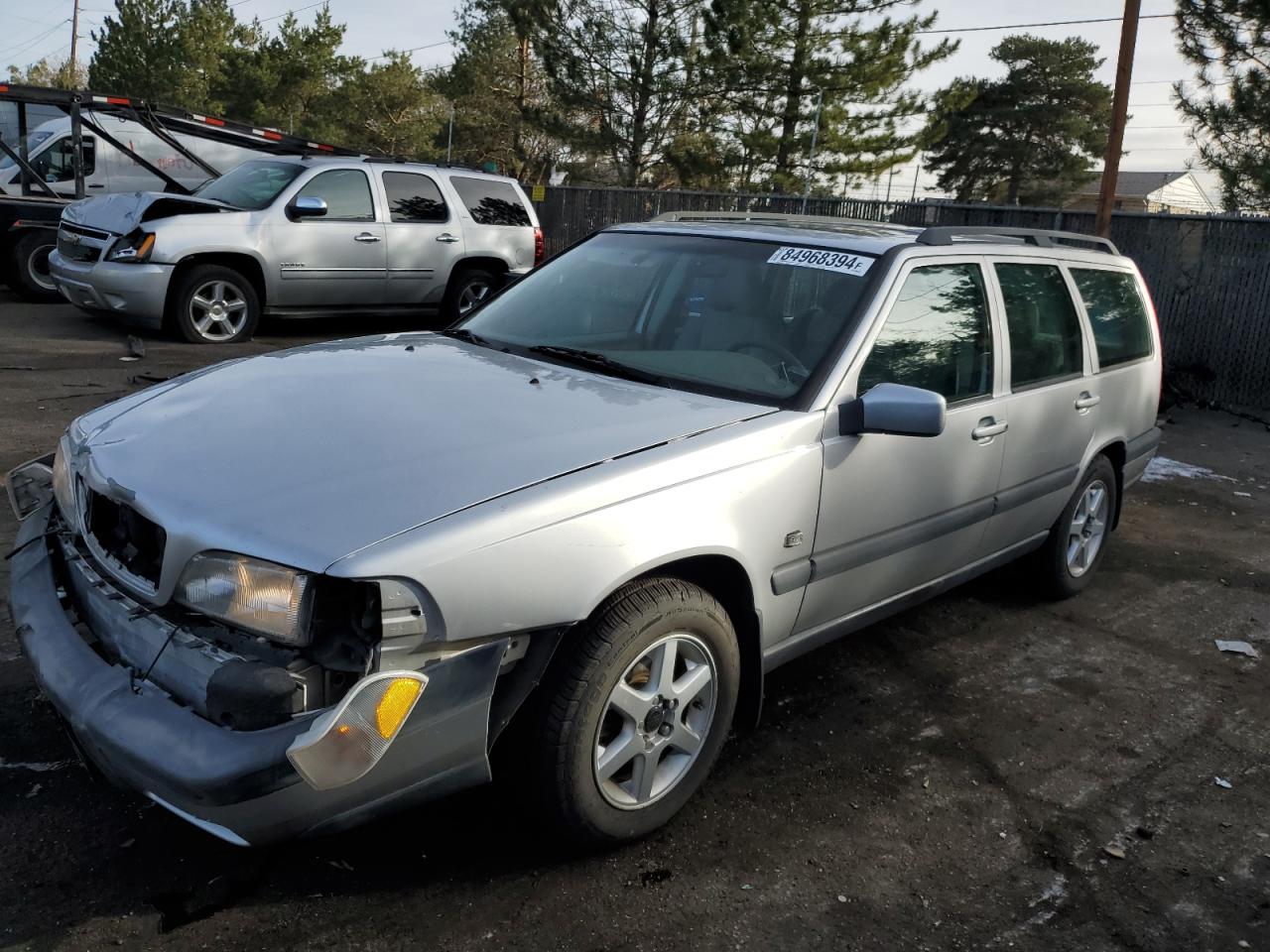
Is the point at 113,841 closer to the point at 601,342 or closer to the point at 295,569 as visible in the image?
the point at 295,569

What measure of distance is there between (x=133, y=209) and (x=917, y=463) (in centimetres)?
863

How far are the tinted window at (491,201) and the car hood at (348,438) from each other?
8.51 m

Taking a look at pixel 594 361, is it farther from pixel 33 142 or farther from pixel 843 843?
pixel 33 142

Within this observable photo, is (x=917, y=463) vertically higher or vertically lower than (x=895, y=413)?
lower

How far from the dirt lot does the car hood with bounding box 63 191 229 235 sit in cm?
653

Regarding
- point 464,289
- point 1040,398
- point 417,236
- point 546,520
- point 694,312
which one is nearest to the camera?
point 546,520

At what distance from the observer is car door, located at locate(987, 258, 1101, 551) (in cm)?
423

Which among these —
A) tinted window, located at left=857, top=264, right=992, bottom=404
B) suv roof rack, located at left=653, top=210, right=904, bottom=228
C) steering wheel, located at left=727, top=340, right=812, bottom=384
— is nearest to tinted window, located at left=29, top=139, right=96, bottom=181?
suv roof rack, located at left=653, top=210, right=904, bottom=228

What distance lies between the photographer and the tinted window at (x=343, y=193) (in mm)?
→ 10594

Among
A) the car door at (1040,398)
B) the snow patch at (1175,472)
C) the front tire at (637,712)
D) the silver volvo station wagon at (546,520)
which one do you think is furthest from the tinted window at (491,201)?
the front tire at (637,712)

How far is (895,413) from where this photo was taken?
10.6 ft

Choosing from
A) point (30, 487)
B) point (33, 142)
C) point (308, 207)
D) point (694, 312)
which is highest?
point (33, 142)

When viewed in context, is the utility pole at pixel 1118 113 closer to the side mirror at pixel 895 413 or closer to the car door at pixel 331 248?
the car door at pixel 331 248

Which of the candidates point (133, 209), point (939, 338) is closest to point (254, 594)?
point (939, 338)
